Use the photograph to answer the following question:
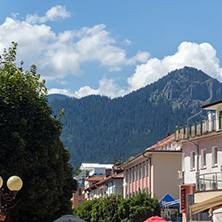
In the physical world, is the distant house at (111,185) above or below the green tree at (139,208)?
above

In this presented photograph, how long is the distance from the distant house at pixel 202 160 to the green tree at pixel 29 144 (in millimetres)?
12308

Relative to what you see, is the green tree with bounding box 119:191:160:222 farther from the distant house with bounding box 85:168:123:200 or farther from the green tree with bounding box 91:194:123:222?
the distant house with bounding box 85:168:123:200

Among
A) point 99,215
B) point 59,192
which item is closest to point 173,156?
point 99,215

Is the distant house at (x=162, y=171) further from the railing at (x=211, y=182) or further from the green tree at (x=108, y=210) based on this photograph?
the railing at (x=211, y=182)

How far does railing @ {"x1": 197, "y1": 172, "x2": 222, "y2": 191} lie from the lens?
3647 centimetres

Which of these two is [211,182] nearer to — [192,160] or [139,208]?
[192,160]

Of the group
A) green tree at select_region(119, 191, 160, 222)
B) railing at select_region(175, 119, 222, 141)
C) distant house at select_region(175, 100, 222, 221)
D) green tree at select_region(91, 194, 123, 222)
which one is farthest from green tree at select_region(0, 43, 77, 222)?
green tree at select_region(91, 194, 123, 222)

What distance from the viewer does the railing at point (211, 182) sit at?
36.5m

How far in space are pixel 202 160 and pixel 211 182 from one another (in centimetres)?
545

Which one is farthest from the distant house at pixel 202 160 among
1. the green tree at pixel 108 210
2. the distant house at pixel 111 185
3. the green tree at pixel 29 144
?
the distant house at pixel 111 185

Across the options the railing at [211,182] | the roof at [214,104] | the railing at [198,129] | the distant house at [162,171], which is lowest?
the railing at [211,182]

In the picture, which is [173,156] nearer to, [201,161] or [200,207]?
[201,161]

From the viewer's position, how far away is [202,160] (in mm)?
42500

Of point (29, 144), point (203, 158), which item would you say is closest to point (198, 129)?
point (203, 158)
